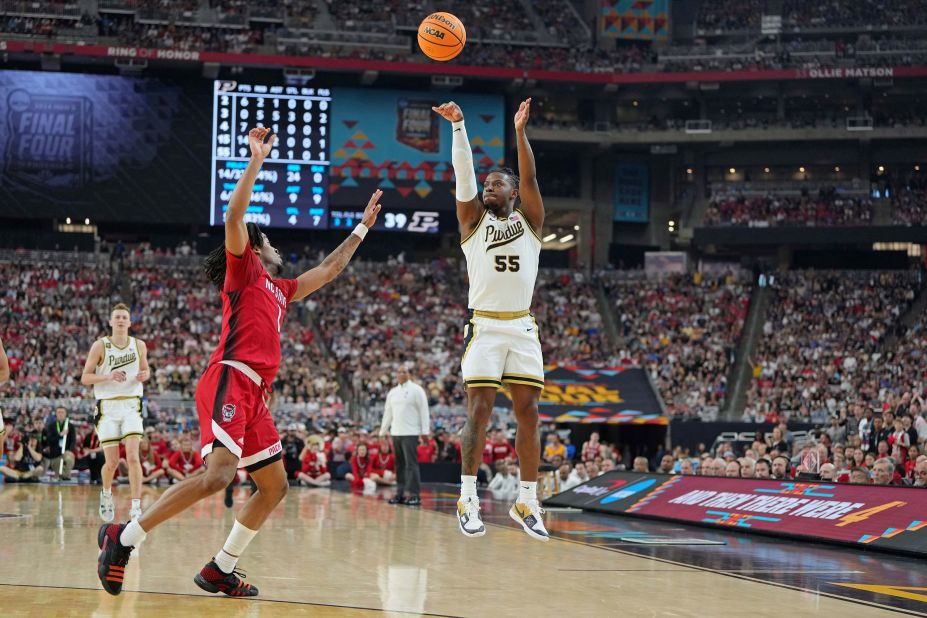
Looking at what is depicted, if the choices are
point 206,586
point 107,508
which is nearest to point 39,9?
point 107,508

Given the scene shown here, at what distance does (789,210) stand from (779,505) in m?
35.4

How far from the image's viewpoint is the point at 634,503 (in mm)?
15773

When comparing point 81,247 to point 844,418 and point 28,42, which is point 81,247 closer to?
point 28,42

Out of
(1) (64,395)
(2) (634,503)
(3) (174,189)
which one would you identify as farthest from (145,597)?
(3) (174,189)

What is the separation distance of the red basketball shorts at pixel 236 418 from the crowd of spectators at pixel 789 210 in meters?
41.1

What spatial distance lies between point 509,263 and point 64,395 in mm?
25163

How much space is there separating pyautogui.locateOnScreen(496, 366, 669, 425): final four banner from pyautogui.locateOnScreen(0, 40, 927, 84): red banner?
43.5 feet

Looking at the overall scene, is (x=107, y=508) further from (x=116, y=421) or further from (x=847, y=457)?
(x=847, y=457)

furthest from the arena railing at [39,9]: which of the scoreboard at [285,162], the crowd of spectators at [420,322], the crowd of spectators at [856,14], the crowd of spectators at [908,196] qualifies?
the crowd of spectators at [908,196]

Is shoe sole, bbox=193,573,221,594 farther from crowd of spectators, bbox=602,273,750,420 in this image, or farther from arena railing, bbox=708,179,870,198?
arena railing, bbox=708,179,870,198

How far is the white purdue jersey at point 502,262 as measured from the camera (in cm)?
838

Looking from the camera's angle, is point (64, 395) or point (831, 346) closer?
point (64, 395)

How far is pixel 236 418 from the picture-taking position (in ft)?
23.0

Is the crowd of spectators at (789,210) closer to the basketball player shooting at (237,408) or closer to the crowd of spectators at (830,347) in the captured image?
the crowd of spectators at (830,347)
